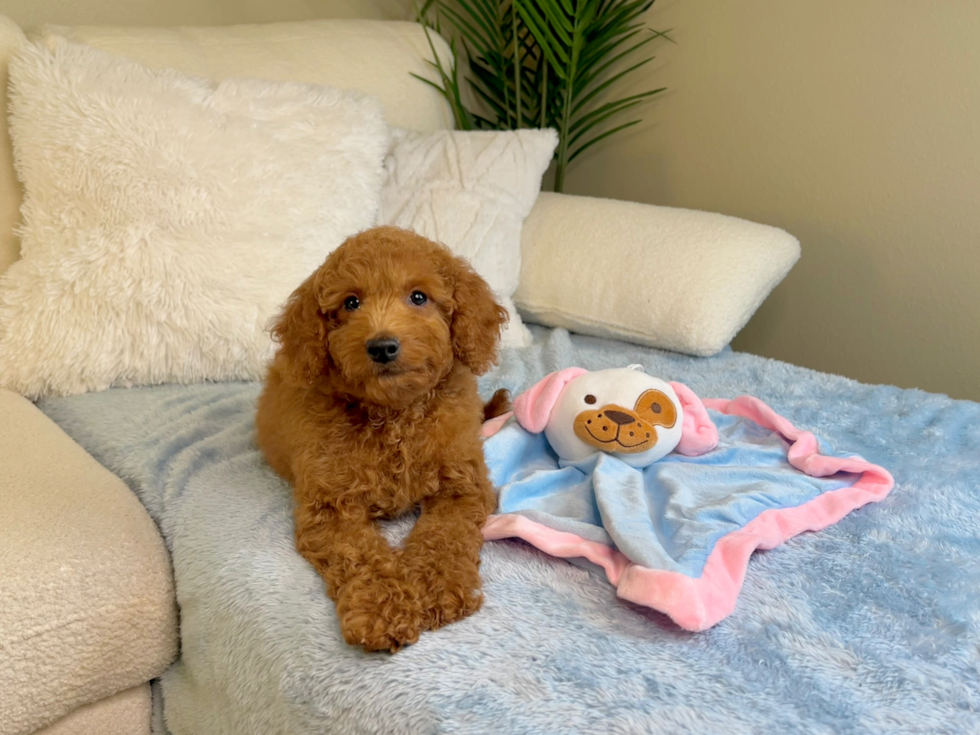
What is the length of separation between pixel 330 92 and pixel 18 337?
98 cm

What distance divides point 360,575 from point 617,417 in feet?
1.82


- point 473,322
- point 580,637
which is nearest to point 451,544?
point 580,637

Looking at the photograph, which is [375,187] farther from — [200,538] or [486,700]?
[486,700]

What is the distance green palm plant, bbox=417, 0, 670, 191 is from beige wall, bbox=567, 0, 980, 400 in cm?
15

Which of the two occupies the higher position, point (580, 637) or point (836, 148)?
point (836, 148)

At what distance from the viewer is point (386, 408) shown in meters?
1.21

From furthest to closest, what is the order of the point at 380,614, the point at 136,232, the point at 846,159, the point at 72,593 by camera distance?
the point at 846,159, the point at 136,232, the point at 72,593, the point at 380,614

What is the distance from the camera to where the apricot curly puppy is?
109 cm

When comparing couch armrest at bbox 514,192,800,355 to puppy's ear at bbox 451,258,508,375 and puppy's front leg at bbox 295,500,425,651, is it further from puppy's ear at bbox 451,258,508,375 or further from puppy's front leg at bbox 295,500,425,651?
puppy's front leg at bbox 295,500,425,651

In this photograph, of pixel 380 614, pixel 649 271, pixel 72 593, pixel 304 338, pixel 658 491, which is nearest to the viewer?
pixel 380 614

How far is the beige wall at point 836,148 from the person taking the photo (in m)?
1.94

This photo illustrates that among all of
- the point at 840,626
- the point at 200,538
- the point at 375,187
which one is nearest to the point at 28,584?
the point at 200,538

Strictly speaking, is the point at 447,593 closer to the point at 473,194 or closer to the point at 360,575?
the point at 360,575

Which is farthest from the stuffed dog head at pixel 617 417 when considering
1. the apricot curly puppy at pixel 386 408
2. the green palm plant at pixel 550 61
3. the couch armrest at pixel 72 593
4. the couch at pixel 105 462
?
the green palm plant at pixel 550 61
